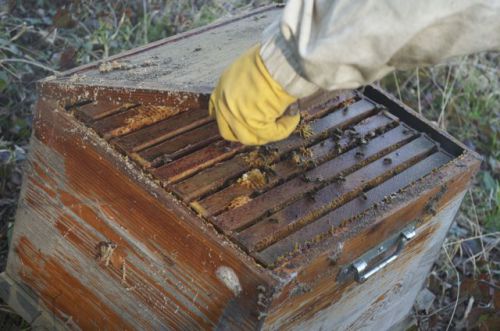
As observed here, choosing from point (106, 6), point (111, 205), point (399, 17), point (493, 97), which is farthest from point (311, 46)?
point (493, 97)

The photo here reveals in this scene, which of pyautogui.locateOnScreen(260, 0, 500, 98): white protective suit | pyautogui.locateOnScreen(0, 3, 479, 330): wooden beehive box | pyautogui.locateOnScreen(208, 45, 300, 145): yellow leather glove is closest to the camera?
pyautogui.locateOnScreen(260, 0, 500, 98): white protective suit

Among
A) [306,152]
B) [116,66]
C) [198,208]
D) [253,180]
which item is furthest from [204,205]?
[116,66]

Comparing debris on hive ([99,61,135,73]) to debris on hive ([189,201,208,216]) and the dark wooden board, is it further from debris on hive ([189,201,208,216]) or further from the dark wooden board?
debris on hive ([189,201,208,216])

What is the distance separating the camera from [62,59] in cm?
326

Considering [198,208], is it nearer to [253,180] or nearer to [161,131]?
[253,180]

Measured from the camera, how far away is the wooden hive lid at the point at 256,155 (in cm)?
189

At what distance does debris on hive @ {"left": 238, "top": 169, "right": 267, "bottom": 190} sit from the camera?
6.56 feet

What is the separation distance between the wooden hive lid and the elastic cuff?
0.41ft

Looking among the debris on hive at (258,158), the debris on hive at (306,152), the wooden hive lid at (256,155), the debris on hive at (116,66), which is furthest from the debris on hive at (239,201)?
the debris on hive at (116,66)

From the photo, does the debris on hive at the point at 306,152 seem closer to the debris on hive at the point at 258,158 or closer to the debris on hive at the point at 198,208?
the debris on hive at the point at 258,158

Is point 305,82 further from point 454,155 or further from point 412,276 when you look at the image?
point 412,276

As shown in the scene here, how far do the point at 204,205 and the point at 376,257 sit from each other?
24.1 inches

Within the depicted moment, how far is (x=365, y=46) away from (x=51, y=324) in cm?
156

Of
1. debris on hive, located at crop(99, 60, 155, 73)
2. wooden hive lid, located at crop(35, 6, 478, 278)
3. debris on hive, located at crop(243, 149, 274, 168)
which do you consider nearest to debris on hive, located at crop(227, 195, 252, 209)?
wooden hive lid, located at crop(35, 6, 478, 278)
